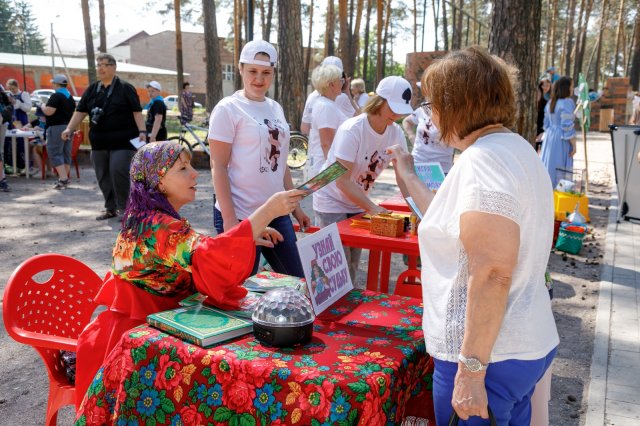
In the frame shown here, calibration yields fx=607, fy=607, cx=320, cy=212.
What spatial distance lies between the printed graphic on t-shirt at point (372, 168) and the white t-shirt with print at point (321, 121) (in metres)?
1.46

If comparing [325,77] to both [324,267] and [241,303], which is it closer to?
[324,267]

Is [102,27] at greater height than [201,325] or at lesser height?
greater

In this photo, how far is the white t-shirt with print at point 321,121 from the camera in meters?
5.60

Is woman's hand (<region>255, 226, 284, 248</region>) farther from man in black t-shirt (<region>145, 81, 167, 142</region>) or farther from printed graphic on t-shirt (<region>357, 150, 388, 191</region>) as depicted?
man in black t-shirt (<region>145, 81, 167, 142</region>)

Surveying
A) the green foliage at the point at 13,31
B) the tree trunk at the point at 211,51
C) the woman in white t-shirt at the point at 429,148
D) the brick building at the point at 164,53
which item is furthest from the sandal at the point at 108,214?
the brick building at the point at 164,53

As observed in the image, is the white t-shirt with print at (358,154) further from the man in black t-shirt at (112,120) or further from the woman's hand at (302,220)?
the man in black t-shirt at (112,120)

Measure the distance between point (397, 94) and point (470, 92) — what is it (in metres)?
2.09

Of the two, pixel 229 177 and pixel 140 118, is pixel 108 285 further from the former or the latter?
pixel 140 118

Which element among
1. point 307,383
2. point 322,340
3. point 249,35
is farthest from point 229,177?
point 249,35

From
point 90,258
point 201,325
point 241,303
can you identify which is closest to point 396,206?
point 241,303

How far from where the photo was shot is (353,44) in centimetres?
2866

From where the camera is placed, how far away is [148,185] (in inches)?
91.4

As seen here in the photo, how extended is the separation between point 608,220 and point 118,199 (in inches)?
276

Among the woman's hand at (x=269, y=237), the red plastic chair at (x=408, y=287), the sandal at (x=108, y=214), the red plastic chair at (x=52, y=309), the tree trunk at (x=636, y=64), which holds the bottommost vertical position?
the sandal at (x=108, y=214)
